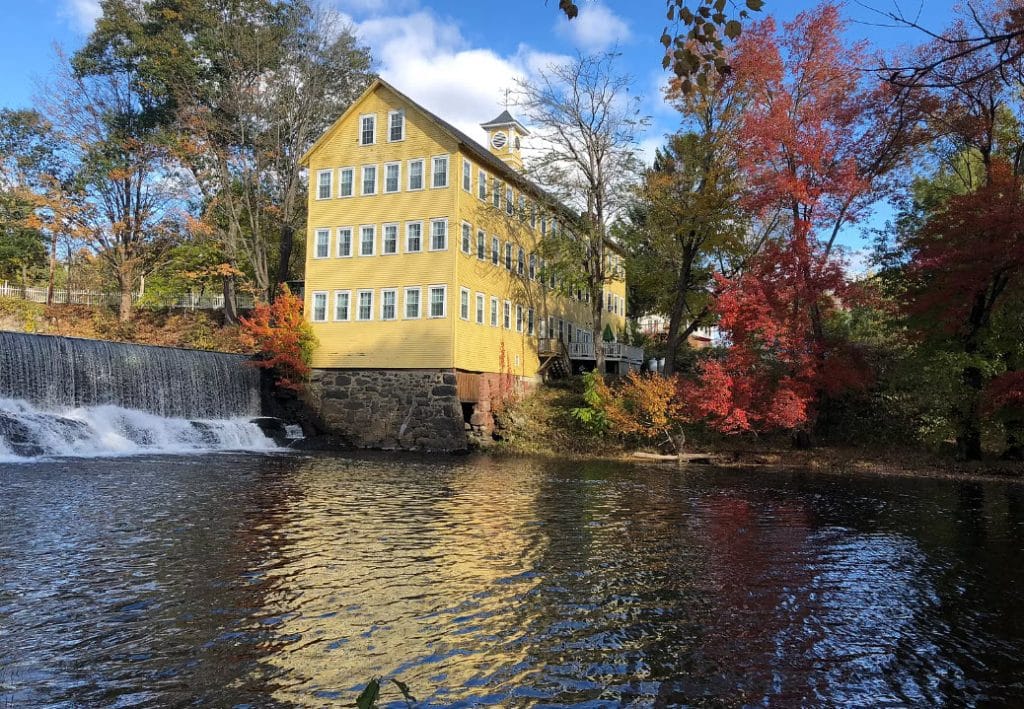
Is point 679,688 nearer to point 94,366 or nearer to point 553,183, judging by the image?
point 94,366

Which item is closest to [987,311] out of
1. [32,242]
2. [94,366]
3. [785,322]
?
[785,322]

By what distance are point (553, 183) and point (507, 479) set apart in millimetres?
17843

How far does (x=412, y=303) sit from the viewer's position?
3078 cm

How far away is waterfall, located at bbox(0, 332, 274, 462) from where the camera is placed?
69.3ft

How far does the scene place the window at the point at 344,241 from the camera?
106 ft

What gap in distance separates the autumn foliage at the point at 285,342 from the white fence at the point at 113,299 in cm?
1593

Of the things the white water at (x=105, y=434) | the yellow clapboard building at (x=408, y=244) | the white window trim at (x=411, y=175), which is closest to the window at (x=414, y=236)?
the yellow clapboard building at (x=408, y=244)

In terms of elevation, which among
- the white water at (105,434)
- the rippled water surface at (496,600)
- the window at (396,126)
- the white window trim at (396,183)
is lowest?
the rippled water surface at (496,600)

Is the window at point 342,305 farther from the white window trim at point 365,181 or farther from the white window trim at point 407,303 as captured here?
the white window trim at point 365,181

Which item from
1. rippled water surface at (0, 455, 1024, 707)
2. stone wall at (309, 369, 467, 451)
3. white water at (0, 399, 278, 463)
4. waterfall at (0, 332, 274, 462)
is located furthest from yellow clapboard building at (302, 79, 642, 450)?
rippled water surface at (0, 455, 1024, 707)

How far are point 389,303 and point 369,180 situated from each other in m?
5.73

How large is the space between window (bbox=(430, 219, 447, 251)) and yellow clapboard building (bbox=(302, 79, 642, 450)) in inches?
1.8

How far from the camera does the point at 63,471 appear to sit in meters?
16.7

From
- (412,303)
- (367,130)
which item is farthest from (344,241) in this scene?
(367,130)
